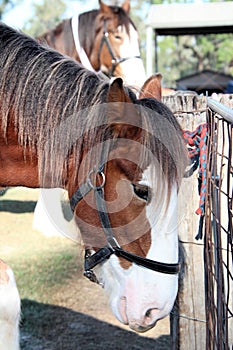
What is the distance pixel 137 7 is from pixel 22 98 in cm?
3423

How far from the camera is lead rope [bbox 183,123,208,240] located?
7.25 feet

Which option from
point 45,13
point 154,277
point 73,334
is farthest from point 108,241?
point 45,13

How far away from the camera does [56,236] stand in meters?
5.50

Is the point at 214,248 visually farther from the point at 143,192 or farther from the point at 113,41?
the point at 113,41

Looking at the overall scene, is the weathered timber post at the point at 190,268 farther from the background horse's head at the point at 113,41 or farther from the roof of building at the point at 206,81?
the roof of building at the point at 206,81

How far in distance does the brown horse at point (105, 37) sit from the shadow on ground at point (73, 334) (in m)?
2.81

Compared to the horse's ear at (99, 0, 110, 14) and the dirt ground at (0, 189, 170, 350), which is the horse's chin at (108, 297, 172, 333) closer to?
the dirt ground at (0, 189, 170, 350)

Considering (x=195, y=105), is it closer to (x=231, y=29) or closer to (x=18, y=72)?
(x=18, y=72)

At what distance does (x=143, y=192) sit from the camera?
1.67 meters

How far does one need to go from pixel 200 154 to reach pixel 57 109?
74 centimetres

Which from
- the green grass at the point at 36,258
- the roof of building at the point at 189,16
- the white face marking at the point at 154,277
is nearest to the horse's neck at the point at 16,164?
the white face marking at the point at 154,277

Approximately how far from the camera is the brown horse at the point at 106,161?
167cm

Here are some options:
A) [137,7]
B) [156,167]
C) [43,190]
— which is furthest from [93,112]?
[137,7]

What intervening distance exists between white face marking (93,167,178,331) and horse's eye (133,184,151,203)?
0.01 metres
